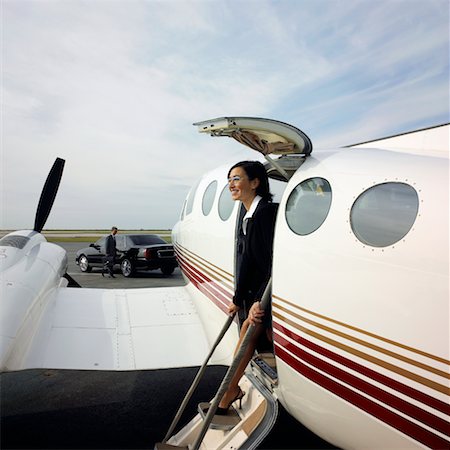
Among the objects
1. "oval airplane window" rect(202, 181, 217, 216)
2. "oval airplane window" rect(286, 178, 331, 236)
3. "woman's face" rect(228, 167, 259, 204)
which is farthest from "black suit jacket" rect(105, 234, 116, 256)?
"oval airplane window" rect(286, 178, 331, 236)

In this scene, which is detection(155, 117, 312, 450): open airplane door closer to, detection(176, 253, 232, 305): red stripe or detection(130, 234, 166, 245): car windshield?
detection(176, 253, 232, 305): red stripe

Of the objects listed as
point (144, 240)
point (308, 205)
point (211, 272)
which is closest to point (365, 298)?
point (308, 205)

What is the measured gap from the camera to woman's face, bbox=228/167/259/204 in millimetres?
3296

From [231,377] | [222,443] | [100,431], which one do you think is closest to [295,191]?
[231,377]

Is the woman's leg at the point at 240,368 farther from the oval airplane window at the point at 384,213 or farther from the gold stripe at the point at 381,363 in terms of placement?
the oval airplane window at the point at 384,213

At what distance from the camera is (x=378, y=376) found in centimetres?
211

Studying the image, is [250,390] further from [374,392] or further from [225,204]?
[225,204]

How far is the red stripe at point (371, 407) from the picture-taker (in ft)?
6.36

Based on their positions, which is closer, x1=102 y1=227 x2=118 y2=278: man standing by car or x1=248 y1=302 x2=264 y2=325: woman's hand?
x1=248 y1=302 x2=264 y2=325: woman's hand

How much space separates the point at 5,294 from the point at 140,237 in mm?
11935

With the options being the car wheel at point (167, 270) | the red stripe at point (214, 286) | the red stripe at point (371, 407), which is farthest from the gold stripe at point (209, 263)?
the car wheel at point (167, 270)

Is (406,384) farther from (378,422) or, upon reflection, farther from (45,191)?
(45,191)

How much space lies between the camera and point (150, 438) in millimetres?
3852

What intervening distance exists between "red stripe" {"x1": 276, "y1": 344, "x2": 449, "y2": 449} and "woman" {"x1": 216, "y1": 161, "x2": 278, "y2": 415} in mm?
439
